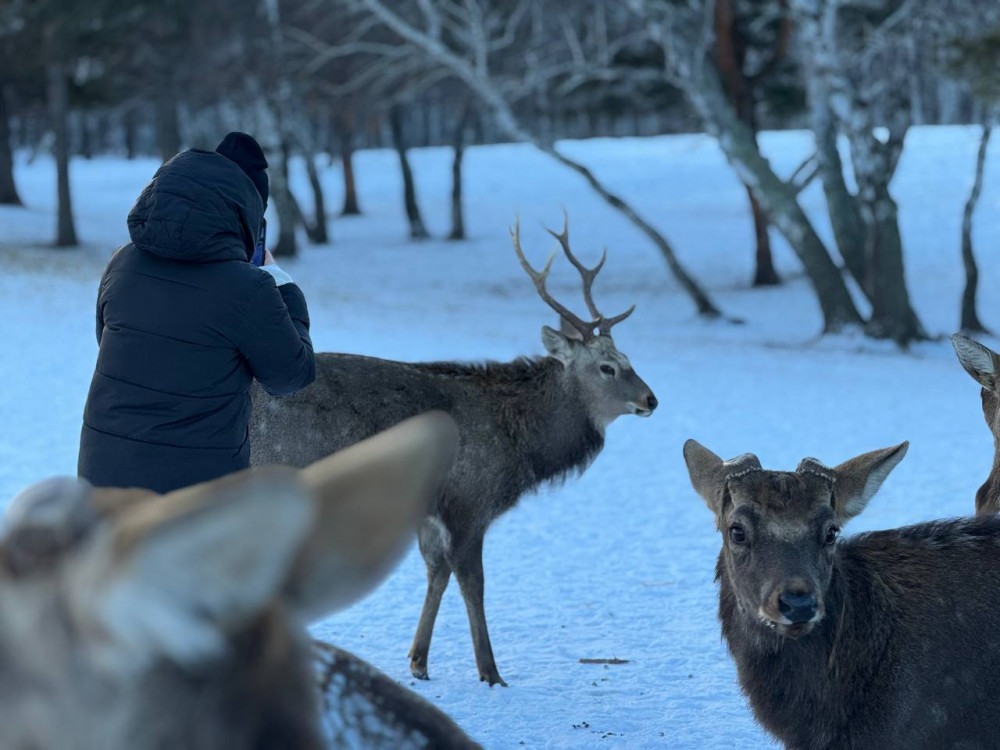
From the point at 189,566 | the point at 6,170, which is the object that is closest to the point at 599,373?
the point at 189,566

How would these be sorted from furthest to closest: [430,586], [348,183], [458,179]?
[348,183] < [458,179] < [430,586]

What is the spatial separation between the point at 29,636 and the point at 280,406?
493 centimetres

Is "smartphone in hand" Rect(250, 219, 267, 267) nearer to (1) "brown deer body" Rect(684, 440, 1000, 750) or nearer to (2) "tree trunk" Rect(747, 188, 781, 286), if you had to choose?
(1) "brown deer body" Rect(684, 440, 1000, 750)

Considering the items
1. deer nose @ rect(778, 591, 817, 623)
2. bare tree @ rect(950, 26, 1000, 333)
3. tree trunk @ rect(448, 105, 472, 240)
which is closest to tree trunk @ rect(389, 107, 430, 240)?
tree trunk @ rect(448, 105, 472, 240)

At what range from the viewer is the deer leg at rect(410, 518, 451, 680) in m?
5.80

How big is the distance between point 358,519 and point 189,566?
207 mm

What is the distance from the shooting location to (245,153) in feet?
12.5

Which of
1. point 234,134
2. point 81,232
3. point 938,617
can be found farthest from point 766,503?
point 81,232

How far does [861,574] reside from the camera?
12.3ft

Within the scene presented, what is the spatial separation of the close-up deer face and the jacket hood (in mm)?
1708

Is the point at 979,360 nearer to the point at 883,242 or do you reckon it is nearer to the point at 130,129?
the point at 883,242

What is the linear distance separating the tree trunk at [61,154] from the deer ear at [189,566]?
26.1 meters

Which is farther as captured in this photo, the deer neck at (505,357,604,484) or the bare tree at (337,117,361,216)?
the bare tree at (337,117,361,216)

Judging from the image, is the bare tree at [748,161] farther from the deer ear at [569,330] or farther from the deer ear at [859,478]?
the deer ear at [859,478]
